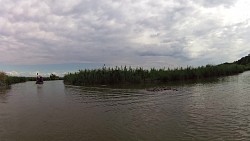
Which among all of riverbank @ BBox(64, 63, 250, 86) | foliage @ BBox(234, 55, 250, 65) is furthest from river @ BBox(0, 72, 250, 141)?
foliage @ BBox(234, 55, 250, 65)

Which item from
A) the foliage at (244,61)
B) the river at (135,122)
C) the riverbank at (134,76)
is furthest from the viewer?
the foliage at (244,61)

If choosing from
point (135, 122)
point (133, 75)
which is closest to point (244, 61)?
point (133, 75)

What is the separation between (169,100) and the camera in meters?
17.2

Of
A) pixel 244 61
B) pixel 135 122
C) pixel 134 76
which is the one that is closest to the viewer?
pixel 135 122

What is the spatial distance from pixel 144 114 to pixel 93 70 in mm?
26652

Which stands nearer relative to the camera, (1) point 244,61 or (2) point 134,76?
(2) point 134,76

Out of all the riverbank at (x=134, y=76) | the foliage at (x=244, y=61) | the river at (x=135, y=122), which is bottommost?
the river at (x=135, y=122)

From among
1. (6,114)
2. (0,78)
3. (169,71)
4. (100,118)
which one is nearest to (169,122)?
(100,118)

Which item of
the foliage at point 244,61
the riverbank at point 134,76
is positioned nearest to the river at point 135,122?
the riverbank at point 134,76

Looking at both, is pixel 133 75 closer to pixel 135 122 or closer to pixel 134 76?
pixel 134 76

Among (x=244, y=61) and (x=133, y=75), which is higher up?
(x=244, y=61)

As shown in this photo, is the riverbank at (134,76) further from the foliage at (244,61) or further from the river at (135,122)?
the foliage at (244,61)

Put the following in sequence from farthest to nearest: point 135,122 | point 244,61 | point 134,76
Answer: point 244,61 < point 134,76 < point 135,122

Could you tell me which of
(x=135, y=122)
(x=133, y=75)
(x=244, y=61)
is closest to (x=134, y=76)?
(x=133, y=75)
